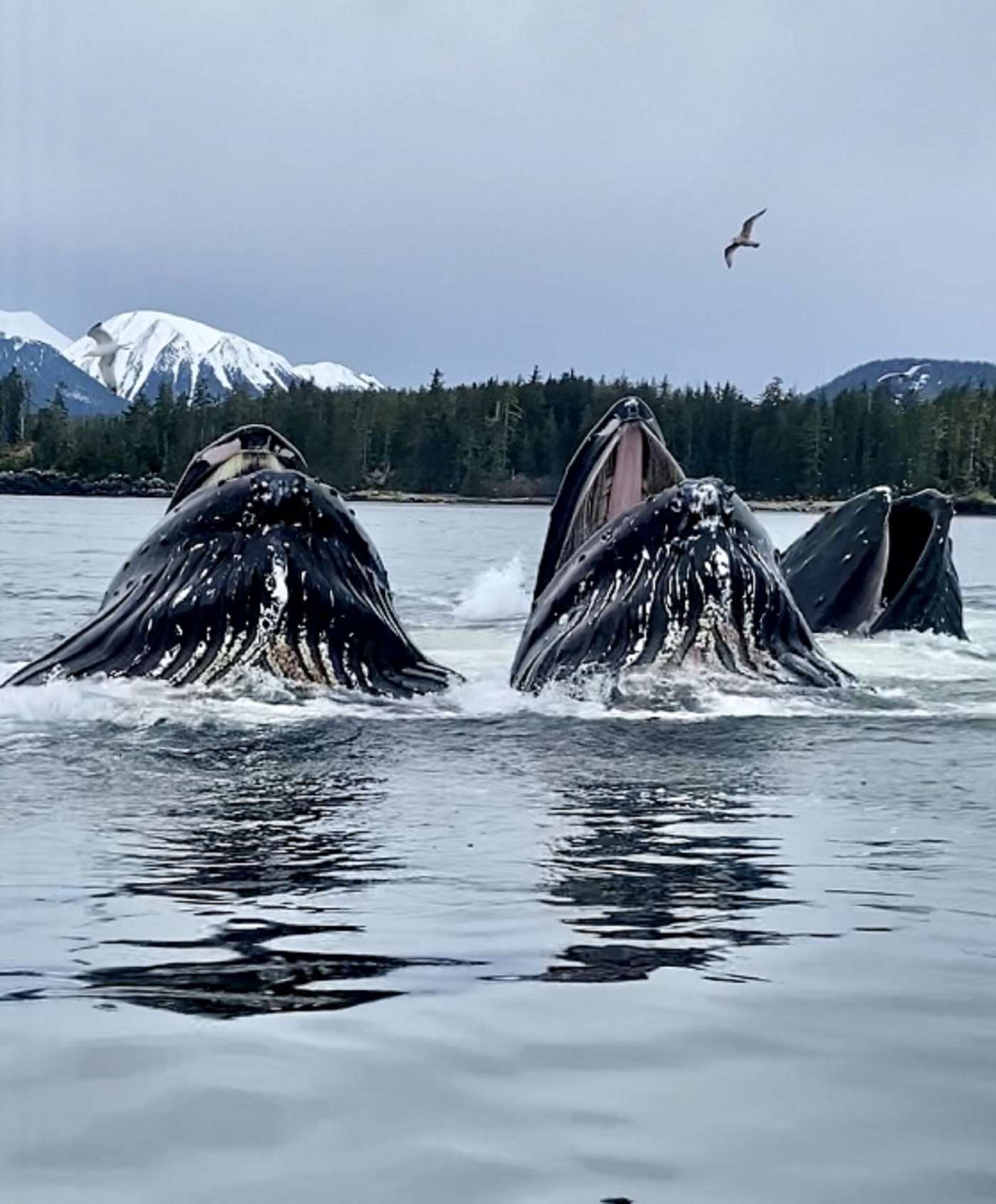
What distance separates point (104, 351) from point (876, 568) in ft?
52.7

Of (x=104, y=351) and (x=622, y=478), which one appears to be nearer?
(x=622, y=478)

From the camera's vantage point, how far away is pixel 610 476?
969cm

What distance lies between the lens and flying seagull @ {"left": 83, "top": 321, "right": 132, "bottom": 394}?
2683 cm

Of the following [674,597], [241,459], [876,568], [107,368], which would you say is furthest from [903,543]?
→ [107,368]

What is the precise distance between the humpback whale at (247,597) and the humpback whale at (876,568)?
4.85 m

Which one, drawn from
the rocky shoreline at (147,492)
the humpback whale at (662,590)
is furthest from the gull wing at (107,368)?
the rocky shoreline at (147,492)

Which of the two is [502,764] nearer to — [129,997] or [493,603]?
[129,997]

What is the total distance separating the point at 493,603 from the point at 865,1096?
1624 centimetres

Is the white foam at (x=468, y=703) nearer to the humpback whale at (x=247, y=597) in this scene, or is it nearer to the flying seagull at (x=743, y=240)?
the humpback whale at (x=247, y=597)

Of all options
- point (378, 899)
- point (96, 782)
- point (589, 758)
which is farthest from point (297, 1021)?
point (589, 758)

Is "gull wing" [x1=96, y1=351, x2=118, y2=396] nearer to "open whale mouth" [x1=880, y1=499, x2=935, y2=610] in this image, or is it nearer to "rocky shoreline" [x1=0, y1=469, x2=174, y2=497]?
"open whale mouth" [x1=880, y1=499, x2=935, y2=610]

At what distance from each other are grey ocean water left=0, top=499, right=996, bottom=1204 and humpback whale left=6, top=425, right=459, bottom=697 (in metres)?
0.25

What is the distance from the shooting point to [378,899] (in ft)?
15.5

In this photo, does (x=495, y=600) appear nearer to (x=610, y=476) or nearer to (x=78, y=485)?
(x=610, y=476)
